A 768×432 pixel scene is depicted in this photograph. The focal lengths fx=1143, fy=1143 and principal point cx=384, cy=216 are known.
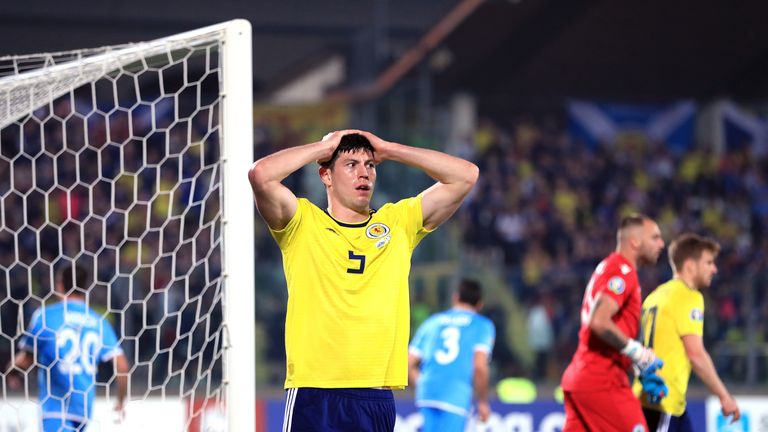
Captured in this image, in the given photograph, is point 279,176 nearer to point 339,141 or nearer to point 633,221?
point 339,141

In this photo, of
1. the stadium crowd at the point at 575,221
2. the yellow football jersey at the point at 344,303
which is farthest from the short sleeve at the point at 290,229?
the stadium crowd at the point at 575,221

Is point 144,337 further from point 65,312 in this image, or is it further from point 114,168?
point 114,168

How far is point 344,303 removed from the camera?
472 centimetres

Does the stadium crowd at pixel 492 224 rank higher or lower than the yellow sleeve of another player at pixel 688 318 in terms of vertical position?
higher

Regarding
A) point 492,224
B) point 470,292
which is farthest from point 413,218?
point 492,224

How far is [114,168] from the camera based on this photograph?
18453 mm

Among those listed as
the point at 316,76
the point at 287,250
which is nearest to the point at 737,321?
the point at 287,250

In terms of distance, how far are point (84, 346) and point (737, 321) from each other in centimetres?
894

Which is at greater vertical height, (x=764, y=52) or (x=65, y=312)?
(x=764, y=52)

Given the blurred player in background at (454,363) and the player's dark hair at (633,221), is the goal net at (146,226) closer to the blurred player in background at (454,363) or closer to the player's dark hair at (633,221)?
the blurred player in background at (454,363)

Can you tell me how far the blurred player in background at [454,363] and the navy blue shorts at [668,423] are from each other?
1.62 m

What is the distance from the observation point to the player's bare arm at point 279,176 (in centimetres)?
467

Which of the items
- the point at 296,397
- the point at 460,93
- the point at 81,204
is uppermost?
the point at 460,93

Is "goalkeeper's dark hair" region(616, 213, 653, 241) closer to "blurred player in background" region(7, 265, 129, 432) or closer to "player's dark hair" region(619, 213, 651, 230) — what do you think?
"player's dark hair" region(619, 213, 651, 230)
